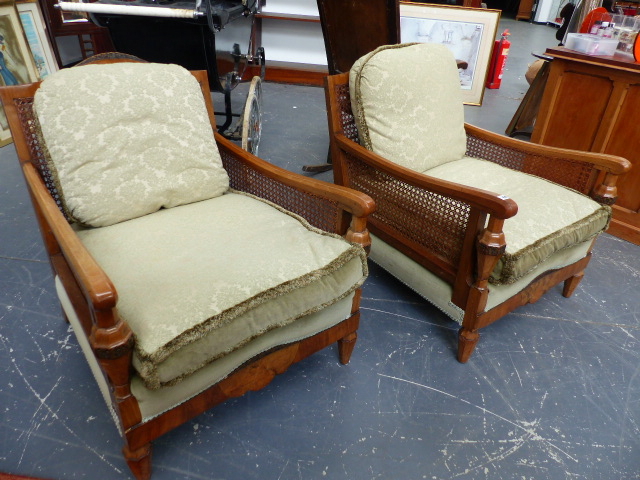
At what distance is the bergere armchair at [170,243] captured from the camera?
0.91 m

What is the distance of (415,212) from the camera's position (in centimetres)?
148

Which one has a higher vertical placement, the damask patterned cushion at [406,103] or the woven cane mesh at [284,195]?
the damask patterned cushion at [406,103]

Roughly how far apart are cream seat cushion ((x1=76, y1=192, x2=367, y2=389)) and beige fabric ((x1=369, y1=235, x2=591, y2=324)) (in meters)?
0.39

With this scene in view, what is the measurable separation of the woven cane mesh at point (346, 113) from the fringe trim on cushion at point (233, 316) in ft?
1.81

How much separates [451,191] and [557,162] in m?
0.65

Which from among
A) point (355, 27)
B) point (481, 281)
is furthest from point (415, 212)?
point (355, 27)

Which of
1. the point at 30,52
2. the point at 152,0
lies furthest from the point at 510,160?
the point at 30,52

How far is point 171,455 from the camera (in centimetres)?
115

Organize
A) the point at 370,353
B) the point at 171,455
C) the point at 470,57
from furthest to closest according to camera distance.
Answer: the point at 470,57, the point at 370,353, the point at 171,455

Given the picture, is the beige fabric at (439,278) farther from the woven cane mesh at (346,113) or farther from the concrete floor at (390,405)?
the woven cane mesh at (346,113)

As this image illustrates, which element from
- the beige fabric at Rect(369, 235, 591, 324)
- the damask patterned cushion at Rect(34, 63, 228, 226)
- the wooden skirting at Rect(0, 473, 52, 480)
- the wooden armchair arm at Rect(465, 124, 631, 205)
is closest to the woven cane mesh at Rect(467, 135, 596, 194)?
the wooden armchair arm at Rect(465, 124, 631, 205)

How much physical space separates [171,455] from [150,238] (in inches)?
21.8

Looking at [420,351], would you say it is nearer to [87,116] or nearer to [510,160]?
[510,160]

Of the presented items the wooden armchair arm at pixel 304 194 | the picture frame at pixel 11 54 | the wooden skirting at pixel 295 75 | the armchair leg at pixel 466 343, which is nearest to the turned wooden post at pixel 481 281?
the armchair leg at pixel 466 343
